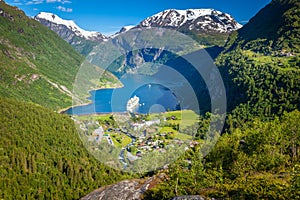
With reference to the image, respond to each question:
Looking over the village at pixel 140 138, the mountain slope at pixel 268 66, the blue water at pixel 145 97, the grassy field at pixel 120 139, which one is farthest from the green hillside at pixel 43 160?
the mountain slope at pixel 268 66

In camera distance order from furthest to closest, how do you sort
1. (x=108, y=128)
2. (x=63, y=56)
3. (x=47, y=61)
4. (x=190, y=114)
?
(x=63, y=56)
(x=47, y=61)
(x=190, y=114)
(x=108, y=128)

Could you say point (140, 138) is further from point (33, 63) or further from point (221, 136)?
point (33, 63)

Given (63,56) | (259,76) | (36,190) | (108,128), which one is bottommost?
(36,190)

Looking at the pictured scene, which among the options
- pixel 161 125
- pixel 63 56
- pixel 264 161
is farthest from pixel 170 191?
pixel 63 56

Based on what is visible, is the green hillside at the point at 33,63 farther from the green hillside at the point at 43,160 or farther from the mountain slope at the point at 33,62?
the green hillside at the point at 43,160

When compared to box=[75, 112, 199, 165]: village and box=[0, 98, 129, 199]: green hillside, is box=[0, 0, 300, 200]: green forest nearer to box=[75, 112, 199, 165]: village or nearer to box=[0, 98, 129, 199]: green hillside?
box=[0, 98, 129, 199]: green hillside

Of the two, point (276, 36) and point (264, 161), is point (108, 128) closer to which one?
point (264, 161)

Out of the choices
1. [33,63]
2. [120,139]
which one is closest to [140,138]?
[120,139]
